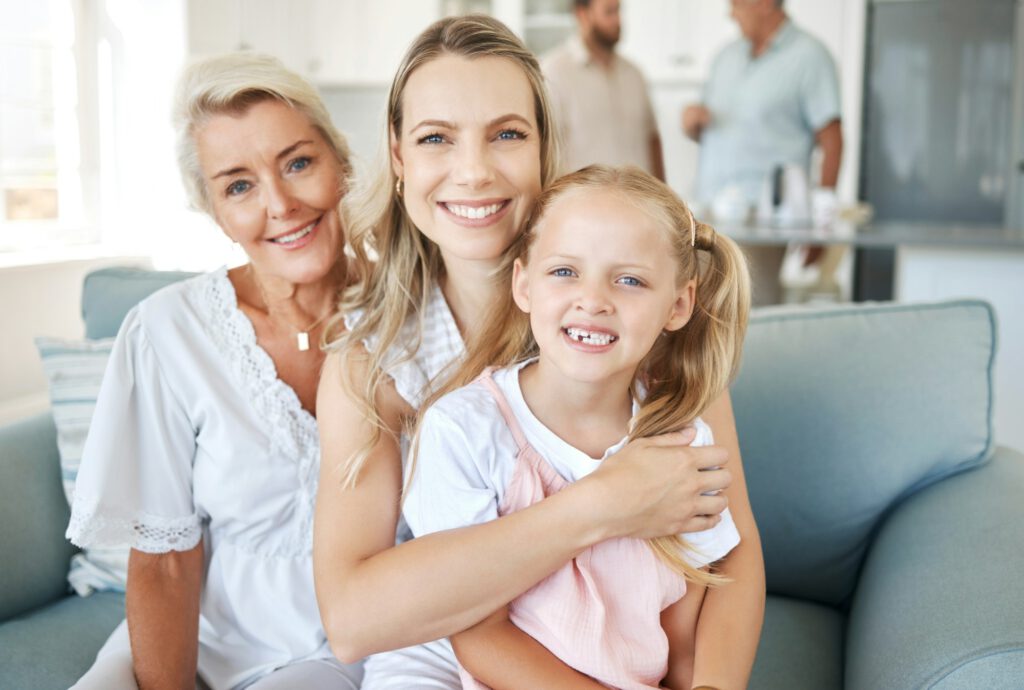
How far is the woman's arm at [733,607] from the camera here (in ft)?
3.80

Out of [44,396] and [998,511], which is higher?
[998,511]

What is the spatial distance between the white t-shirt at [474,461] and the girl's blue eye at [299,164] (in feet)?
1.49

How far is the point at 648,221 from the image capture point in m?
1.18

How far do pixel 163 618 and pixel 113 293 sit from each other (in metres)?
0.86

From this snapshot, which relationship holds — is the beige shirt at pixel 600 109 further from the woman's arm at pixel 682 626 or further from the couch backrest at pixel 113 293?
the woman's arm at pixel 682 626

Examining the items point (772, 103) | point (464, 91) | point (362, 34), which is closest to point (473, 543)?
point (464, 91)

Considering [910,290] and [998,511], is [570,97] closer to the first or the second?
[910,290]

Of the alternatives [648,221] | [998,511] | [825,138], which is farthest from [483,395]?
[825,138]

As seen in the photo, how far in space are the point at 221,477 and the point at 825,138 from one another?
3.98m

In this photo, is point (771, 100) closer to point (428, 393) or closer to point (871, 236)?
point (871, 236)

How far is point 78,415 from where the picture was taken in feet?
5.74

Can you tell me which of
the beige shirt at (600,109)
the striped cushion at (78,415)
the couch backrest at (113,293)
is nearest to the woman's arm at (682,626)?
the striped cushion at (78,415)

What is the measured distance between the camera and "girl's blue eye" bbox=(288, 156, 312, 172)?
144 cm

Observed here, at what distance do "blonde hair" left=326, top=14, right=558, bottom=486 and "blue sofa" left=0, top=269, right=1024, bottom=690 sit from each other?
64 cm
